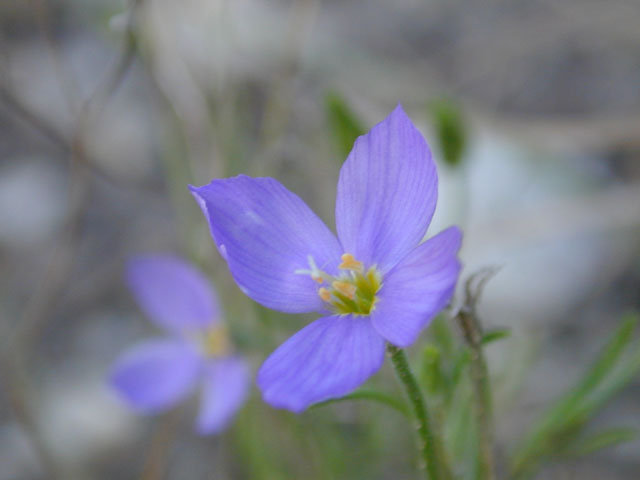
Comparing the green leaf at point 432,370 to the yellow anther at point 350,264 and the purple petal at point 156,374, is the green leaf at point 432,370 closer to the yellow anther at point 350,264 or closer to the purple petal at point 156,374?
the yellow anther at point 350,264

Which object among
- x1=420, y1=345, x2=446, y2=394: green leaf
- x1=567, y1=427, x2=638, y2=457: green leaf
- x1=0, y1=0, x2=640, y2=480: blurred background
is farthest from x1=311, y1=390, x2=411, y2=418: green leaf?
x1=567, y1=427, x2=638, y2=457: green leaf

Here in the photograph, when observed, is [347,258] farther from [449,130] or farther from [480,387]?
[449,130]

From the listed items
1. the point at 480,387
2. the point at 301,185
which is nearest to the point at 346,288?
the point at 480,387

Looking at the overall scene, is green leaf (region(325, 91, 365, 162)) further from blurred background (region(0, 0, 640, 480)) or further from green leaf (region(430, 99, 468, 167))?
green leaf (region(430, 99, 468, 167))

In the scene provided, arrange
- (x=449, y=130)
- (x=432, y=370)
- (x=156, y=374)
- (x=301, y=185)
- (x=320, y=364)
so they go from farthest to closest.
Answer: (x=301, y=185), (x=156, y=374), (x=449, y=130), (x=432, y=370), (x=320, y=364)

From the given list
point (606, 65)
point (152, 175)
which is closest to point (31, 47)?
point (152, 175)

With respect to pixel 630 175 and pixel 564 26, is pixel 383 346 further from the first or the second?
pixel 564 26

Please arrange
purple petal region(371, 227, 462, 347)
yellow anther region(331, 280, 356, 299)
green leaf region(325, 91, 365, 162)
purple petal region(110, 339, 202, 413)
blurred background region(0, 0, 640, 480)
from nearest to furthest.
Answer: purple petal region(371, 227, 462, 347)
yellow anther region(331, 280, 356, 299)
green leaf region(325, 91, 365, 162)
purple petal region(110, 339, 202, 413)
blurred background region(0, 0, 640, 480)
